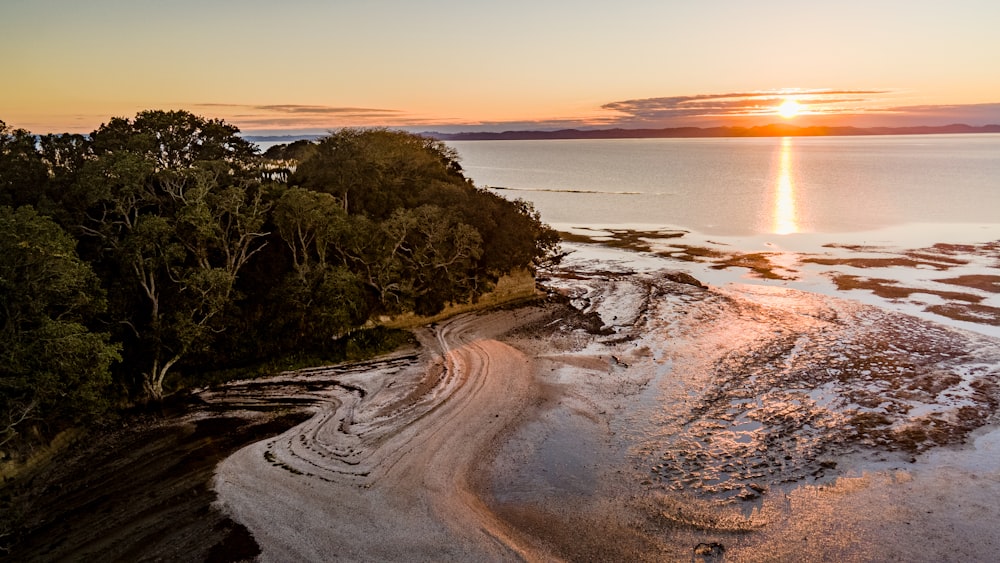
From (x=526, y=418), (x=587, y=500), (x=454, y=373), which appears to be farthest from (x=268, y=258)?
(x=587, y=500)

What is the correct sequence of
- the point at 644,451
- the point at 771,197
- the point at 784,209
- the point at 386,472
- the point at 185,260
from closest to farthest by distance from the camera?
1. the point at 386,472
2. the point at 644,451
3. the point at 185,260
4. the point at 784,209
5. the point at 771,197

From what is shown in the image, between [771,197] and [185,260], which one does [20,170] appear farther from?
[771,197]

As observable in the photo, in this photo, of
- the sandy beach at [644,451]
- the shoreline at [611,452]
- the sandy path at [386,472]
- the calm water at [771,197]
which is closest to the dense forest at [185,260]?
the shoreline at [611,452]

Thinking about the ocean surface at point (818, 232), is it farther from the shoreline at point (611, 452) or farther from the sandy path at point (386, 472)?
the sandy path at point (386, 472)

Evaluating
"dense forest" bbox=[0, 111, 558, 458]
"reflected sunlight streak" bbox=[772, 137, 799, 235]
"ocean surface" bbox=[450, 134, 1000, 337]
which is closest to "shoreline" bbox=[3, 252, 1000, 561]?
"dense forest" bbox=[0, 111, 558, 458]

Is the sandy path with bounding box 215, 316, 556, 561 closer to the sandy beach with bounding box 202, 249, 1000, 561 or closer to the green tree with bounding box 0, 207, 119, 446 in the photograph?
the sandy beach with bounding box 202, 249, 1000, 561

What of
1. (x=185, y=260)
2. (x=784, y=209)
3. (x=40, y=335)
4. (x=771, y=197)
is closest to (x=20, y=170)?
(x=185, y=260)

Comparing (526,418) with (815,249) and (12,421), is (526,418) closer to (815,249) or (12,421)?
(12,421)
